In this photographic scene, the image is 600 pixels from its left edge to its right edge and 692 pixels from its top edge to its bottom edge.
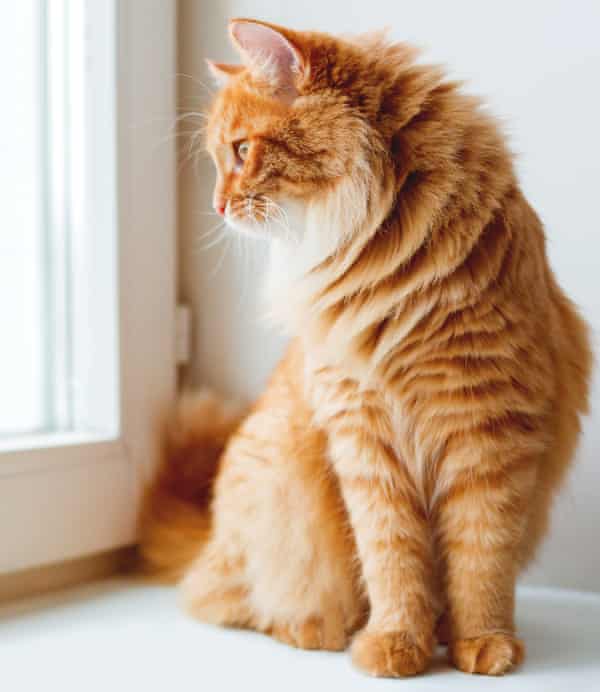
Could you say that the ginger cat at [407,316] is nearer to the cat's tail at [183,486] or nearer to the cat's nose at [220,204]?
the cat's nose at [220,204]

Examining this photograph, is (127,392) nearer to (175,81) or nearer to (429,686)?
(175,81)

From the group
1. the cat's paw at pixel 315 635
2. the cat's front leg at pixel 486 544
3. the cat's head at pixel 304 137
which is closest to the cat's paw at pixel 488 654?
the cat's front leg at pixel 486 544

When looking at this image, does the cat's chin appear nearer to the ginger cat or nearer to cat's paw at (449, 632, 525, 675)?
the ginger cat

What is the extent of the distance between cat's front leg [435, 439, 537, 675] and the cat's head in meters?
0.36

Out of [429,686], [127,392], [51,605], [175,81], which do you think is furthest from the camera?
[175,81]

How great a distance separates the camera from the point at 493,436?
1.21 meters

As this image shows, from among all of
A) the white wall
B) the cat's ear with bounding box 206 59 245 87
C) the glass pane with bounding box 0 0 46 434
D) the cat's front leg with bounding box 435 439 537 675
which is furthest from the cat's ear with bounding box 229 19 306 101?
the glass pane with bounding box 0 0 46 434

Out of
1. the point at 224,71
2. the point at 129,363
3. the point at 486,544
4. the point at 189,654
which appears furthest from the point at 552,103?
the point at 189,654

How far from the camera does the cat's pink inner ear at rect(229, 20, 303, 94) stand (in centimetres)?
117

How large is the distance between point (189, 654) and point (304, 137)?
77cm

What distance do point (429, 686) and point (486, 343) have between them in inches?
18.2

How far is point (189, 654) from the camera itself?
4.34 ft

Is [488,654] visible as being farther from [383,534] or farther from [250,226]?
[250,226]

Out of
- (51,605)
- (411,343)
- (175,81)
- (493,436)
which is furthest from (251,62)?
(51,605)
